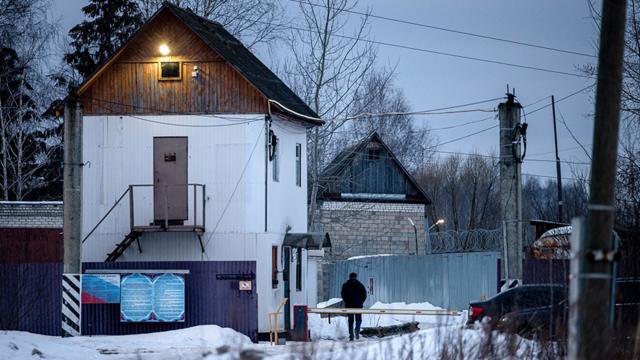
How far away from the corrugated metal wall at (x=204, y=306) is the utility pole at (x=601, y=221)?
85.6ft

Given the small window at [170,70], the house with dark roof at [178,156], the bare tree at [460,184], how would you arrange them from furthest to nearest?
the bare tree at [460,184]
the small window at [170,70]
the house with dark roof at [178,156]

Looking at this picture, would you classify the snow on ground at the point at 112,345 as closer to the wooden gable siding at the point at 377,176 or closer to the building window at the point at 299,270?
the building window at the point at 299,270

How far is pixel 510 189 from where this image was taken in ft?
101

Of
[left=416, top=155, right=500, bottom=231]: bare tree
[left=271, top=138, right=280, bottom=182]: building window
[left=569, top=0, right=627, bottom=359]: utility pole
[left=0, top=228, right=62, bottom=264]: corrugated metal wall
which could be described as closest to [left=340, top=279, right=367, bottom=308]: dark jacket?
[left=271, top=138, right=280, bottom=182]: building window

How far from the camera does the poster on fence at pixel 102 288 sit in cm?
3578

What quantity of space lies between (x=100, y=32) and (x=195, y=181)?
860 inches

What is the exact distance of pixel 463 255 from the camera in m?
50.0

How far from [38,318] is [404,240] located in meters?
34.9

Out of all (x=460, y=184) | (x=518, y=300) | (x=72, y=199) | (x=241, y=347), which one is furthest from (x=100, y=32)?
(x=460, y=184)

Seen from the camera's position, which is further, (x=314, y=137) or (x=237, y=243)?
(x=314, y=137)

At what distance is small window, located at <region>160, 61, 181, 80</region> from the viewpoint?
1500 inches

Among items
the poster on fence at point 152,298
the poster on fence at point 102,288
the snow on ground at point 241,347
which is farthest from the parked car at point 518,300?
the poster on fence at point 102,288

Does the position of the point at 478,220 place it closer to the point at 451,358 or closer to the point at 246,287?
the point at 246,287

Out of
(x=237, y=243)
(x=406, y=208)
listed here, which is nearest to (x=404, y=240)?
(x=406, y=208)
